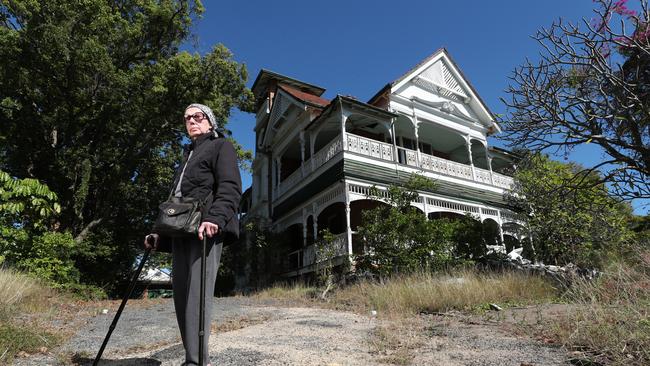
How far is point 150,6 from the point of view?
580 inches

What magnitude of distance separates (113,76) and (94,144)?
3086 mm

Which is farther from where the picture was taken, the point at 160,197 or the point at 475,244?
the point at 160,197

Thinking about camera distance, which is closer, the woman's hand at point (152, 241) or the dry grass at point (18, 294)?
the woman's hand at point (152, 241)

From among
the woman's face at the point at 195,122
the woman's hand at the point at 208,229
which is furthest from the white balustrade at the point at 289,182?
the woman's hand at the point at 208,229

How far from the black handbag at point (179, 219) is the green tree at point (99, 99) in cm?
1143

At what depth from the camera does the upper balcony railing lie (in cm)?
1346

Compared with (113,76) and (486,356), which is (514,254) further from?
(113,76)

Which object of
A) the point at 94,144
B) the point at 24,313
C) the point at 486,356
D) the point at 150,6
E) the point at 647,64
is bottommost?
the point at 486,356

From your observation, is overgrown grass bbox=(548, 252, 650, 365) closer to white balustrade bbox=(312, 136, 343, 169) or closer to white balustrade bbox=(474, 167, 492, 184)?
white balustrade bbox=(312, 136, 343, 169)

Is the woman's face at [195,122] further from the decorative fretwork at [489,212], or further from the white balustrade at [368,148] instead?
the decorative fretwork at [489,212]

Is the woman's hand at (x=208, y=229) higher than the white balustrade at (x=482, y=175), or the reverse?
the white balustrade at (x=482, y=175)

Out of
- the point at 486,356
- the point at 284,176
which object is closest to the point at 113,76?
the point at 284,176

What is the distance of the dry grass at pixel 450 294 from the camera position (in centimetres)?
632

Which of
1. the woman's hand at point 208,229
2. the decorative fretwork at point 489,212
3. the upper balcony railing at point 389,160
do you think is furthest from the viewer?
the decorative fretwork at point 489,212
